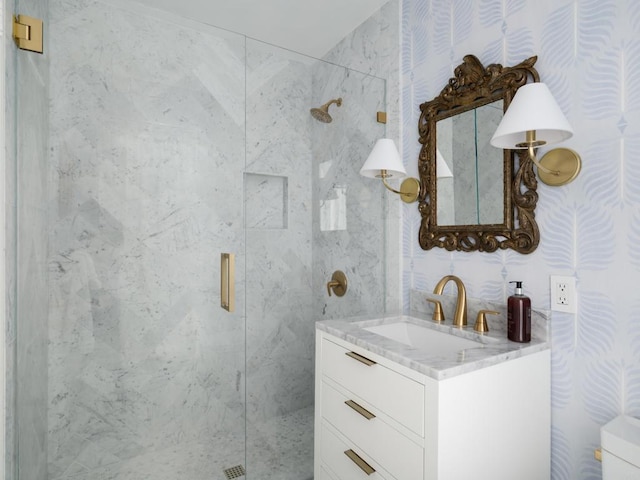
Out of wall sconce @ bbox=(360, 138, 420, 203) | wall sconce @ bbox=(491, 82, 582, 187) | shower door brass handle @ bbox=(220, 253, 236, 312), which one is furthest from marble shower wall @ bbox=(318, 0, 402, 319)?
wall sconce @ bbox=(491, 82, 582, 187)

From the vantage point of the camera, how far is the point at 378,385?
113cm

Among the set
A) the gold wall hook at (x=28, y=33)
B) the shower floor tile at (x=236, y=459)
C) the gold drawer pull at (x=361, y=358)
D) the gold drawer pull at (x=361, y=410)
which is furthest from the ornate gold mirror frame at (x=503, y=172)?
the gold wall hook at (x=28, y=33)

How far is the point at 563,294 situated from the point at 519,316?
16 centimetres

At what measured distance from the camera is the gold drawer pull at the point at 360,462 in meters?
1.14

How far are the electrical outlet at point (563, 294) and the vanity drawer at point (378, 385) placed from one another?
61 cm

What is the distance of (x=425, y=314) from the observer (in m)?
1.67

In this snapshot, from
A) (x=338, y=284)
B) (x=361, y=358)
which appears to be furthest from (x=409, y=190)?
(x=361, y=358)

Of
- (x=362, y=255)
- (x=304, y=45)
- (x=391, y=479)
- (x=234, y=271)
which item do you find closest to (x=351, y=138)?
(x=362, y=255)

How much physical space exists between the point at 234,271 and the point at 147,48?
98cm

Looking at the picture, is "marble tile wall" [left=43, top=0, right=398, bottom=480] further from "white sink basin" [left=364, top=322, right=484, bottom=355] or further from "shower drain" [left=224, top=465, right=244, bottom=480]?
"white sink basin" [left=364, top=322, right=484, bottom=355]

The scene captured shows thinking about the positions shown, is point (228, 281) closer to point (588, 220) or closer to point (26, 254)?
point (26, 254)

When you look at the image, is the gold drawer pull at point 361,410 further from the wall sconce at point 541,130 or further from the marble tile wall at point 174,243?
the wall sconce at point 541,130

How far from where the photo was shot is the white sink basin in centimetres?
133

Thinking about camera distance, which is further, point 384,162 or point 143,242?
point 384,162
